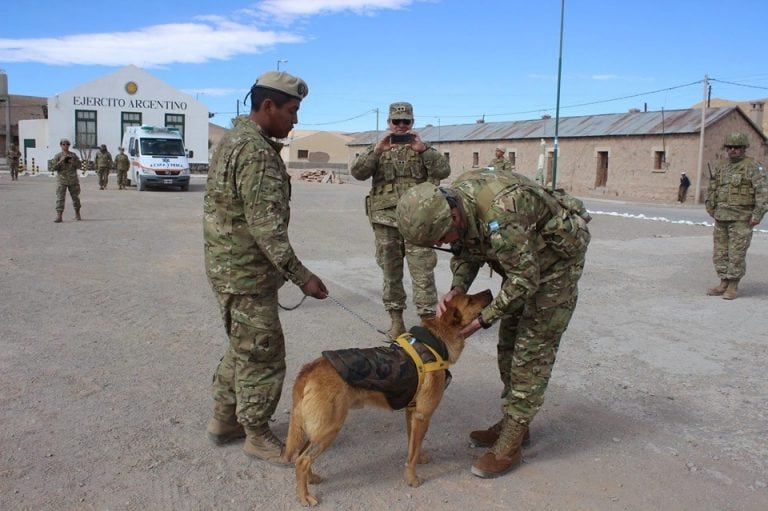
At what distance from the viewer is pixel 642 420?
166 inches

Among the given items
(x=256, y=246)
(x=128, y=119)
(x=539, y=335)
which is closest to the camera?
(x=256, y=246)

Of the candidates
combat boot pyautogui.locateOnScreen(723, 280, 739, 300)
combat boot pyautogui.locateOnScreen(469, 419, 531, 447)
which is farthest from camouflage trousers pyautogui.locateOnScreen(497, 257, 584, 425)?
combat boot pyautogui.locateOnScreen(723, 280, 739, 300)

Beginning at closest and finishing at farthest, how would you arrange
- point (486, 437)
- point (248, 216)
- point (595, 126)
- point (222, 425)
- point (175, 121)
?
point (248, 216) < point (222, 425) < point (486, 437) < point (595, 126) < point (175, 121)

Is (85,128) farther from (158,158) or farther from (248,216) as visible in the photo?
(248,216)

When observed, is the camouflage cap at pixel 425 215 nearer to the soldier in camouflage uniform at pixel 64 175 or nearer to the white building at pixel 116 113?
the soldier in camouflage uniform at pixel 64 175

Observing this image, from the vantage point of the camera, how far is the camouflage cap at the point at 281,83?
324cm

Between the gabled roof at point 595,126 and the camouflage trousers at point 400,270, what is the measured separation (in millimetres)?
31678

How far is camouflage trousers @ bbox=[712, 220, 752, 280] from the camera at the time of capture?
25.7 ft

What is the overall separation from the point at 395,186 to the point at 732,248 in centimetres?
477

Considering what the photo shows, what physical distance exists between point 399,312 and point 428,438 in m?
2.15

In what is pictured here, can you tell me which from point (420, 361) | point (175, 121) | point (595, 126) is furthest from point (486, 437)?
point (175, 121)

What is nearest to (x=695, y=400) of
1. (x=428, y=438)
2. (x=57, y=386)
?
Answer: (x=428, y=438)

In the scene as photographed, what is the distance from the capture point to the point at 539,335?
Result: 135 inches

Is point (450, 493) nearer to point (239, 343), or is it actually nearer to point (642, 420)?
point (239, 343)
